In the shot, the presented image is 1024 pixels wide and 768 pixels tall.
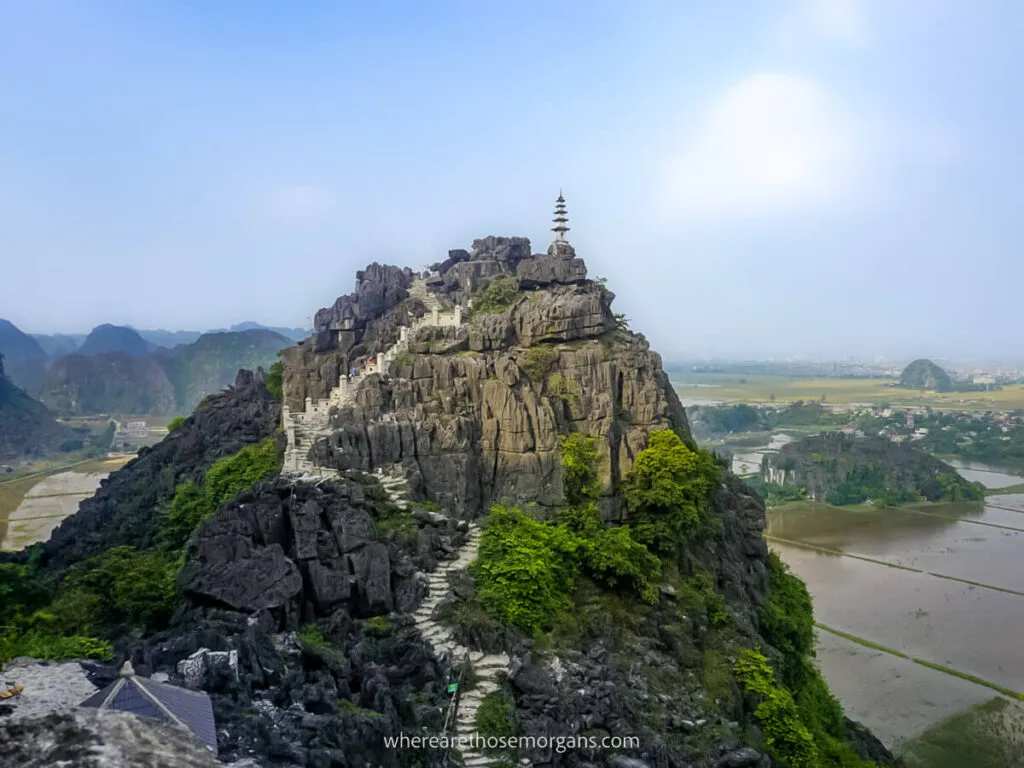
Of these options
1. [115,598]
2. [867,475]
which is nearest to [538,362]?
[115,598]

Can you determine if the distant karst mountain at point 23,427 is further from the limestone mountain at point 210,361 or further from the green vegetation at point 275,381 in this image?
the green vegetation at point 275,381

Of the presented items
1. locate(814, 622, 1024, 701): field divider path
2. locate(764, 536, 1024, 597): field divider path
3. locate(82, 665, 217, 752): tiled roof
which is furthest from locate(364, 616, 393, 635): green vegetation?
locate(764, 536, 1024, 597): field divider path

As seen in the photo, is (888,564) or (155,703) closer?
(155,703)

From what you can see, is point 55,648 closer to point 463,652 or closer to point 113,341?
point 463,652

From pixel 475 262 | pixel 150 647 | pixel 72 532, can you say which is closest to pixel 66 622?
pixel 150 647

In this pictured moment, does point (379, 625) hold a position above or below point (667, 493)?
below

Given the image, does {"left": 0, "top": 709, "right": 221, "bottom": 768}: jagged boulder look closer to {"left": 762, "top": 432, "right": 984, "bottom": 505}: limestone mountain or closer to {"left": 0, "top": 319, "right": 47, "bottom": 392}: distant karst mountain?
{"left": 762, "top": 432, "right": 984, "bottom": 505}: limestone mountain
